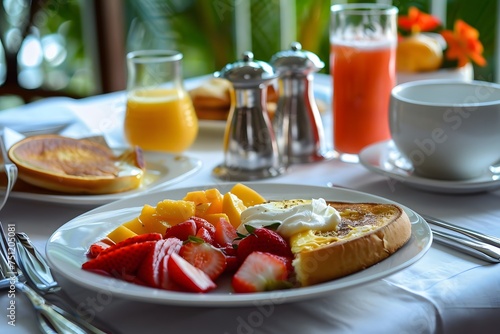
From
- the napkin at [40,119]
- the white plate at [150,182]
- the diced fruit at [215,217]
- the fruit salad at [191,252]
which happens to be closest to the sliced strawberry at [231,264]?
the fruit salad at [191,252]

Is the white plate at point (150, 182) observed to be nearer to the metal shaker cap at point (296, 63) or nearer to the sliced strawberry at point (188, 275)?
the metal shaker cap at point (296, 63)

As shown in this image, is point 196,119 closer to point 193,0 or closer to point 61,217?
point 61,217

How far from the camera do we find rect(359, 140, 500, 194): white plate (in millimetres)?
1096

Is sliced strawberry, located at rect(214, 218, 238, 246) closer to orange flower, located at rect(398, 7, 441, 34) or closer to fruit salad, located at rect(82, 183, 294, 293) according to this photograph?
fruit salad, located at rect(82, 183, 294, 293)

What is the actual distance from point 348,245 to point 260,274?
0.11 meters

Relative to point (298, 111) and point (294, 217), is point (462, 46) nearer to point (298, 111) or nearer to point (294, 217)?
point (298, 111)

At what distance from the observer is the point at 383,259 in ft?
2.58

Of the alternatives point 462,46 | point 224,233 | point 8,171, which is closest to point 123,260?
point 224,233

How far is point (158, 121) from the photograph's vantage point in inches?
56.6

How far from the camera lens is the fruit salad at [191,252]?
73 cm

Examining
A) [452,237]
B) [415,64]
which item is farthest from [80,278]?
[415,64]

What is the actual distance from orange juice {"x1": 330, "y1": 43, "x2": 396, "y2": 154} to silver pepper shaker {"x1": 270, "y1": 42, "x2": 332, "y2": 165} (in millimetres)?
50

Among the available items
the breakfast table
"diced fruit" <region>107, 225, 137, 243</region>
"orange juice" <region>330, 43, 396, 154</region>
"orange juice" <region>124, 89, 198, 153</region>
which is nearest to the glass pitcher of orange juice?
"orange juice" <region>124, 89, 198, 153</region>

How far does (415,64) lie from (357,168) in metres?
0.38
